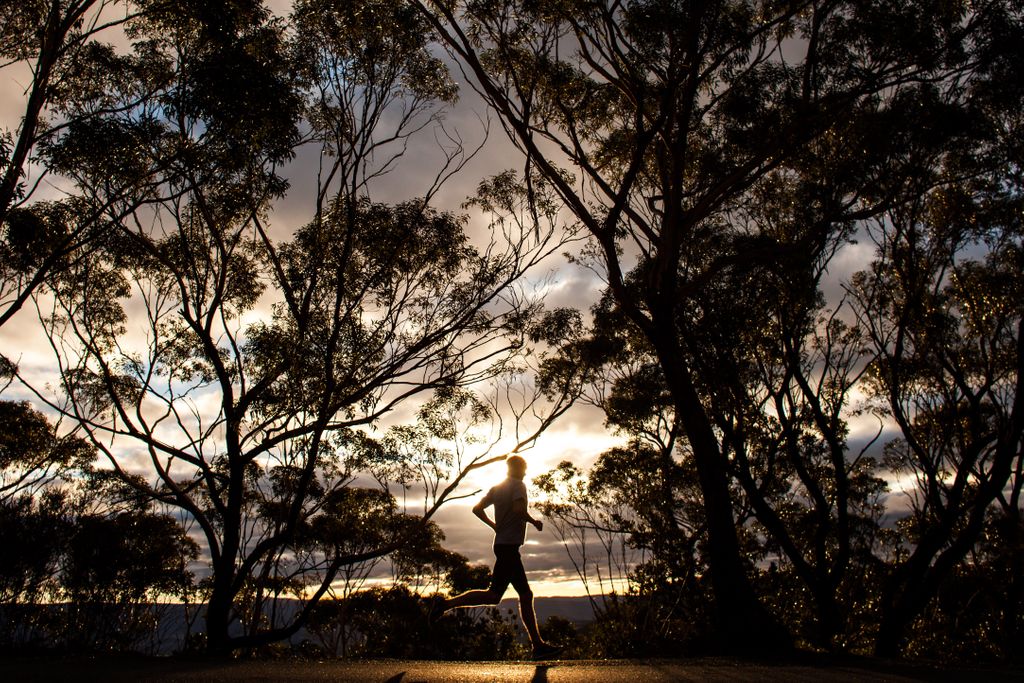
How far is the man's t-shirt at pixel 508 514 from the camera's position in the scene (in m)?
5.86

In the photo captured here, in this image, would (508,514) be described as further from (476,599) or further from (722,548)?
(722,548)

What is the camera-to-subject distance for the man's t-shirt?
19.2ft

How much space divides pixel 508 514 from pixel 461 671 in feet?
4.50

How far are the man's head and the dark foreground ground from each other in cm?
147

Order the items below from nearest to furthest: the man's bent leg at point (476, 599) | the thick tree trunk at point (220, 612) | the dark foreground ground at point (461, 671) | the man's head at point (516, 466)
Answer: the dark foreground ground at point (461, 671)
the man's bent leg at point (476, 599)
the man's head at point (516, 466)
the thick tree trunk at point (220, 612)

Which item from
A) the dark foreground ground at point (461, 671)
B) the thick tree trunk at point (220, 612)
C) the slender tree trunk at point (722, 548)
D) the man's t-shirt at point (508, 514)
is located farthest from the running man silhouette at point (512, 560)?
the thick tree trunk at point (220, 612)

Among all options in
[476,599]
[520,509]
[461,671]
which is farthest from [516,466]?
[461,671]

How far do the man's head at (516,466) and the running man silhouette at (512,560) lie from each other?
0.08 metres

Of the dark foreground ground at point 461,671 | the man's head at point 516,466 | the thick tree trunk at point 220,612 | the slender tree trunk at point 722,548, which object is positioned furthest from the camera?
the thick tree trunk at point 220,612

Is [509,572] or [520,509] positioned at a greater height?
[520,509]

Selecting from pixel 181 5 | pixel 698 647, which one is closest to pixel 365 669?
pixel 698 647

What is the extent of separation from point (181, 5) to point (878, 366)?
15.3 m

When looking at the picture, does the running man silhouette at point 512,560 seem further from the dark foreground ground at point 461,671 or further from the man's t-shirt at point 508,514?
the dark foreground ground at point 461,671

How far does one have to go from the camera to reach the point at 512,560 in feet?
19.2
